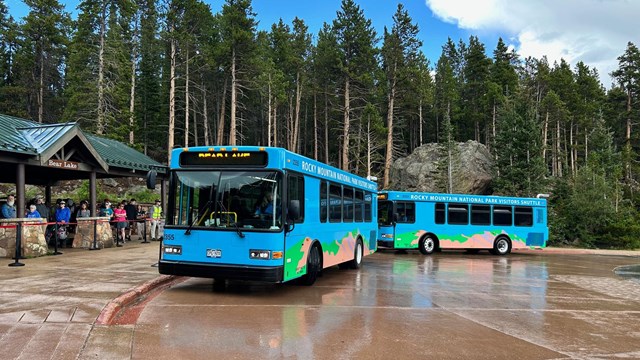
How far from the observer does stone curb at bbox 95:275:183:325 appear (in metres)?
7.00

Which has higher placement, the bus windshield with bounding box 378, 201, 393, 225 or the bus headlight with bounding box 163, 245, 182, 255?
the bus windshield with bounding box 378, 201, 393, 225

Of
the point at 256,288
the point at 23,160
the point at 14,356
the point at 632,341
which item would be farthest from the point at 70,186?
the point at 632,341

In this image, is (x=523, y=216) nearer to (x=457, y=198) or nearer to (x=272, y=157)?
(x=457, y=198)

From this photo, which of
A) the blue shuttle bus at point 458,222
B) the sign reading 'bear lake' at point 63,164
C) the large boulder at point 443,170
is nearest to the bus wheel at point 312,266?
the blue shuttle bus at point 458,222

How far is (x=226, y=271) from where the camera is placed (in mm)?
8938

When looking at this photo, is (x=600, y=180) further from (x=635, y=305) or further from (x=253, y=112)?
(x=253, y=112)

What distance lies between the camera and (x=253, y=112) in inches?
2315

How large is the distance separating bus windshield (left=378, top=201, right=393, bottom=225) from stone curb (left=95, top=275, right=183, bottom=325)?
37.6 feet

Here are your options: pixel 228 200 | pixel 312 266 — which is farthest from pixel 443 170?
pixel 228 200


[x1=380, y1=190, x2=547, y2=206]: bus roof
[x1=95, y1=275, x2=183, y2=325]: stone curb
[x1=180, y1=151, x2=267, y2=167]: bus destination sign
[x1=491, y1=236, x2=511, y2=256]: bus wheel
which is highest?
[x1=180, y1=151, x2=267, y2=167]: bus destination sign

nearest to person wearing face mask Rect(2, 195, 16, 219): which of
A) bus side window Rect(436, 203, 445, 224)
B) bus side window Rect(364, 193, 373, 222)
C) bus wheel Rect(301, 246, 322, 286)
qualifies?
bus wheel Rect(301, 246, 322, 286)

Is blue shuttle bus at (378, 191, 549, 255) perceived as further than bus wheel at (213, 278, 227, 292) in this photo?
Yes

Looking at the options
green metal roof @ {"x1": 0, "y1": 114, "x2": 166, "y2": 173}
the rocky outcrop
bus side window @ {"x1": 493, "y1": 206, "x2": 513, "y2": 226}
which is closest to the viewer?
the rocky outcrop

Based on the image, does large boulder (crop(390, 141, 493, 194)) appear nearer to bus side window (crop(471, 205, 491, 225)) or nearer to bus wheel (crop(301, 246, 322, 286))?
bus side window (crop(471, 205, 491, 225))
